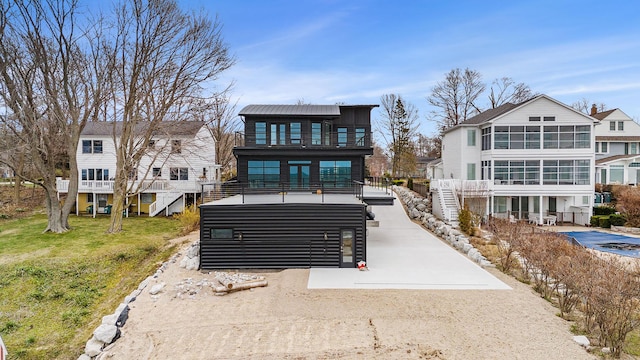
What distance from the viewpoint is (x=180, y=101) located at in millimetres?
22547

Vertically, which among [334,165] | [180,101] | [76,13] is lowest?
[334,165]

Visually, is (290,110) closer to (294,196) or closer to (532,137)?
(294,196)

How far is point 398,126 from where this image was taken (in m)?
44.1

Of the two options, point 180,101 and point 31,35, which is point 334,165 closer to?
point 180,101

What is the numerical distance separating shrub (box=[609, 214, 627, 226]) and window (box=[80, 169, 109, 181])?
37.3 m

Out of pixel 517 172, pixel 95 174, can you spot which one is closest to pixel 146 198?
pixel 95 174

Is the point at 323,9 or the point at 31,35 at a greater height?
the point at 323,9

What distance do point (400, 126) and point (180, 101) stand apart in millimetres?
28602

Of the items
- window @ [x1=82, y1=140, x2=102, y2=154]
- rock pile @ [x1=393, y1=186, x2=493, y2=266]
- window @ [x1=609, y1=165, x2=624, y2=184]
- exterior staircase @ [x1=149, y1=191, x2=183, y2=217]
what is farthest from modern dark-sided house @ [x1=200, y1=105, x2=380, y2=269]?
window @ [x1=609, y1=165, x2=624, y2=184]

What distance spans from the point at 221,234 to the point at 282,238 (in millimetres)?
2417

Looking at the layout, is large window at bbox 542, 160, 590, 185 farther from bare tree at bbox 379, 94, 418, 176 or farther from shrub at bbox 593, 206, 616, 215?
bare tree at bbox 379, 94, 418, 176

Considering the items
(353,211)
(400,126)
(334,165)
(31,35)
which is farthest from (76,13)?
(400,126)

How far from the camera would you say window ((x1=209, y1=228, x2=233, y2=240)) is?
1385 centimetres

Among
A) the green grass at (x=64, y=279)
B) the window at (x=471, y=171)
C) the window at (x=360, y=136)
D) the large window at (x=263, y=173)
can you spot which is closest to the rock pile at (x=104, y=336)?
the green grass at (x=64, y=279)
